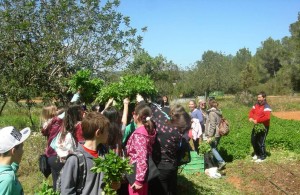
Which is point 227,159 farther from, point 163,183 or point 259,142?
point 163,183

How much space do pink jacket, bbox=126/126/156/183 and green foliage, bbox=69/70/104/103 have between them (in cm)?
146

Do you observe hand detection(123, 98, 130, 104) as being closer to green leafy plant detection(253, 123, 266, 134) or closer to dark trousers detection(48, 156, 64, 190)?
dark trousers detection(48, 156, 64, 190)

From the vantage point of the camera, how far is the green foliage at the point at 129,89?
4785 mm

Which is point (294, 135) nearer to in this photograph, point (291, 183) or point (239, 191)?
point (291, 183)

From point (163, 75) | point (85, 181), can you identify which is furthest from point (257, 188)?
point (163, 75)

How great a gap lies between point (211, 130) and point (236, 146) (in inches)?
91.4

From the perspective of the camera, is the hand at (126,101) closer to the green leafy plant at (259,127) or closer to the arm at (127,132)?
the arm at (127,132)

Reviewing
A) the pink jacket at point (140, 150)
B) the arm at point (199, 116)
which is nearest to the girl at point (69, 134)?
the pink jacket at point (140, 150)

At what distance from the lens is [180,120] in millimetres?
4891

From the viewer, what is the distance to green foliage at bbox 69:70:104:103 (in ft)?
17.5

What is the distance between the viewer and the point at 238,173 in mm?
8664

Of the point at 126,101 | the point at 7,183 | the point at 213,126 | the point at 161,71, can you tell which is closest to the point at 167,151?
the point at 126,101

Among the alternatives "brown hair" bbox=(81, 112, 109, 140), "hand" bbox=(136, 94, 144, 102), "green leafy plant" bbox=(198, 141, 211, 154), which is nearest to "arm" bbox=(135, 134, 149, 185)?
"hand" bbox=(136, 94, 144, 102)

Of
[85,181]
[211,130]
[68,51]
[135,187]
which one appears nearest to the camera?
[85,181]
